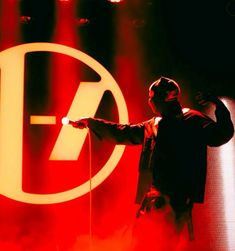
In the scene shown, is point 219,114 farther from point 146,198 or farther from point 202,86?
point 202,86

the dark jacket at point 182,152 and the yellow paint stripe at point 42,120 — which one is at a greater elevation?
the yellow paint stripe at point 42,120

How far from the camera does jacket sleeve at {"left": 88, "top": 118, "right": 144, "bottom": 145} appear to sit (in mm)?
3496

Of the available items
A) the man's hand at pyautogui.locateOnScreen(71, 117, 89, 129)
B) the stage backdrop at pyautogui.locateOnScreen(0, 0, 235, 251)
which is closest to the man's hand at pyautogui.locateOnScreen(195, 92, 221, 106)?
the man's hand at pyautogui.locateOnScreen(71, 117, 89, 129)

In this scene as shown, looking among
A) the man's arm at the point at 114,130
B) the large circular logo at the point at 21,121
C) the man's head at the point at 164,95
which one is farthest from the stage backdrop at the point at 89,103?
the man's head at the point at 164,95

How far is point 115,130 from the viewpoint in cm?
352

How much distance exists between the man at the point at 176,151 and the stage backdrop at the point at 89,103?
1.15 meters

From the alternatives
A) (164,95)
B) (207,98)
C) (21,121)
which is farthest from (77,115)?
(207,98)

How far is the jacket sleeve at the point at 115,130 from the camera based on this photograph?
350cm

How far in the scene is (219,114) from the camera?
3125 mm

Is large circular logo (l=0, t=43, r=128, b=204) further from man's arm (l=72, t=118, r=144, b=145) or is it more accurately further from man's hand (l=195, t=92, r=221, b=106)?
man's hand (l=195, t=92, r=221, b=106)

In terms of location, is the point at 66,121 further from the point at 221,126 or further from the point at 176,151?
the point at 221,126

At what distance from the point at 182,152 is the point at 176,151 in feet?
0.16

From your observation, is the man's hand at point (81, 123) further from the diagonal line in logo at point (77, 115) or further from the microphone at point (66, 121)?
the diagonal line in logo at point (77, 115)

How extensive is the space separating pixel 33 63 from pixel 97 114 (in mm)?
905
